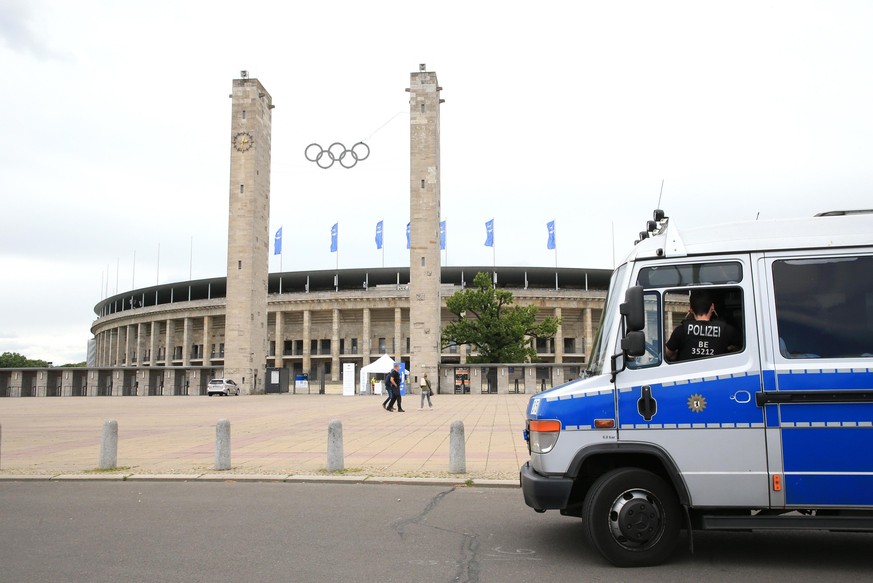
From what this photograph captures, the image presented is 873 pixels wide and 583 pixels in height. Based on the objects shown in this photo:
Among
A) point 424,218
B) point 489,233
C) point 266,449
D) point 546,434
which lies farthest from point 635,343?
point 489,233

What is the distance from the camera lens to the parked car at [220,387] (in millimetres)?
55656

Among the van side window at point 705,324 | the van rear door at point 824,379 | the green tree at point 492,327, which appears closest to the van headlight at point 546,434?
the van side window at point 705,324

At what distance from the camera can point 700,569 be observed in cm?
612

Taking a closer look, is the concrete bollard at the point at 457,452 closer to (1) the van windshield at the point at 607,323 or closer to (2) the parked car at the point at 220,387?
(1) the van windshield at the point at 607,323

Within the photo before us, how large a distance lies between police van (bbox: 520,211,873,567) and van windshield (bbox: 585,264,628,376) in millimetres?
38

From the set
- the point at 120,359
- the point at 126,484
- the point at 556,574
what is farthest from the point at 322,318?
the point at 556,574

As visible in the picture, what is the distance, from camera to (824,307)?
615 centimetres

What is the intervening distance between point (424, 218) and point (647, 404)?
168ft

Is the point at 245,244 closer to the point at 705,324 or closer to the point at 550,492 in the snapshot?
the point at 550,492

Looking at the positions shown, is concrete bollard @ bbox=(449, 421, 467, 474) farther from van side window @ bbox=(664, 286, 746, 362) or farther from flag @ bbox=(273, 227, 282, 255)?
flag @ bbox=(273, 227, 282, 255)

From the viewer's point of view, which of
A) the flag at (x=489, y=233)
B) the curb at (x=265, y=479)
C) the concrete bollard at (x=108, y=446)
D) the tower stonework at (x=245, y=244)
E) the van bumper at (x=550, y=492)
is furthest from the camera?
the flag at (x=489, y=233)

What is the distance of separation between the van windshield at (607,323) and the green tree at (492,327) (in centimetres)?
5190

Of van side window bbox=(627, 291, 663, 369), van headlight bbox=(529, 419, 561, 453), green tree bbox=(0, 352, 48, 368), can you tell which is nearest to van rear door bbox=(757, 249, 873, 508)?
van side window bbox=(627, 291, 663, 369)

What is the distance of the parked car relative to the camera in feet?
183
